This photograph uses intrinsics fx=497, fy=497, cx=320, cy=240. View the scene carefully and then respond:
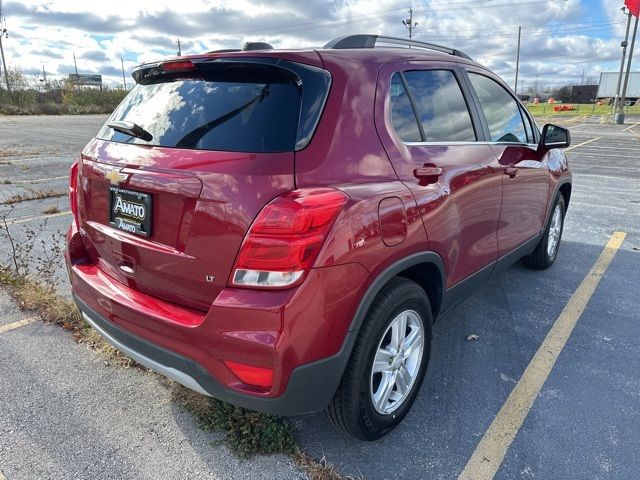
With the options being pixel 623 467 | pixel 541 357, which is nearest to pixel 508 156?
pixel 541 357

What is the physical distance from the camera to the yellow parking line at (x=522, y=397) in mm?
2303

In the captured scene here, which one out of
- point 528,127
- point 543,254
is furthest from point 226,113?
point 543,254

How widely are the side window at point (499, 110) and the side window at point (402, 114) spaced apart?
2.99 ft

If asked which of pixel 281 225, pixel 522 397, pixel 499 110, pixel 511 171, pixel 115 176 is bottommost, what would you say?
pixel 522 397

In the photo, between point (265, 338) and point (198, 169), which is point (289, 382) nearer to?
point (265, 338)

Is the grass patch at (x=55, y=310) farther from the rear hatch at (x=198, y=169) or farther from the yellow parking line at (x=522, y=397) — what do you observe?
the yellow parking line at (x=522, y=397)

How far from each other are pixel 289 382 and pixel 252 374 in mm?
149

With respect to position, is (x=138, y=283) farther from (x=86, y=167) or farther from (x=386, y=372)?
(x=386, y=372)

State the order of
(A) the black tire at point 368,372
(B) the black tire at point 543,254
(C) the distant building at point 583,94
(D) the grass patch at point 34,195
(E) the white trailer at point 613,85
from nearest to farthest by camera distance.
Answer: (A) the black tire at point 368,372, (B) the black tire at point 543,254, (D) the grass patch at point 34,195, (E) the white trailer at point 613,85, (C) the distant building at point 583,94

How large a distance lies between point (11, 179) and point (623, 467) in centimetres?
1019

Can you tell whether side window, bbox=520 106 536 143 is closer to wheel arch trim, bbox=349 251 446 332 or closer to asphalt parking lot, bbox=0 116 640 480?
asphalt parking lot, bbox=0 116 640 480

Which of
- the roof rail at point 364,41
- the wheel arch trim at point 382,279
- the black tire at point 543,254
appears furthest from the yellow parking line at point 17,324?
the black tire at point 543,254

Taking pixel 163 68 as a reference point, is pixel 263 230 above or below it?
below

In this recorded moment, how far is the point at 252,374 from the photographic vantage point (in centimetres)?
196
